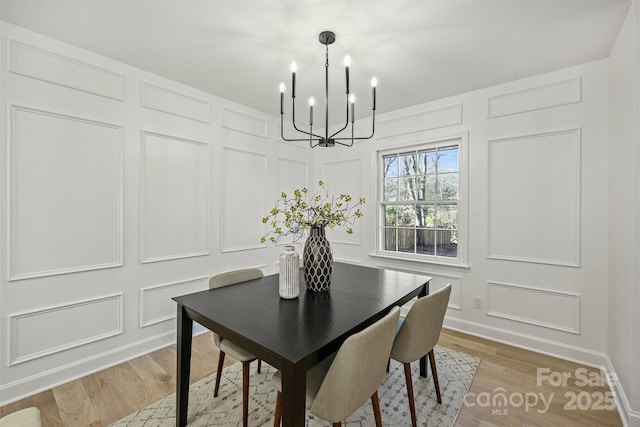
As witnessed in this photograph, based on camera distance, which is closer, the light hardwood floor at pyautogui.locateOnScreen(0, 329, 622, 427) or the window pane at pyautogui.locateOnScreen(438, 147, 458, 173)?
the light hardwood floor at pyautogui.locateOnScreen(0, 329, 622, 427)

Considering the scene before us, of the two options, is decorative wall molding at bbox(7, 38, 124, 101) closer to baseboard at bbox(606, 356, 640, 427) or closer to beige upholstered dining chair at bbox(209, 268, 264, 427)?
beige upholstered dining chair at bbox(209, 268, 264, 427)

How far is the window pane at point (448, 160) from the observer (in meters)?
3.21

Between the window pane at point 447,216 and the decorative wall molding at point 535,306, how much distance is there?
2.32 feet

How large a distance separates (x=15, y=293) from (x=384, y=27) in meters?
3.14

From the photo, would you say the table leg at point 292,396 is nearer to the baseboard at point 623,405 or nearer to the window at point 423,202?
the baseboard at point 623,405

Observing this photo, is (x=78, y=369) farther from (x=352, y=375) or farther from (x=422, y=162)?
(x=422, y=162)

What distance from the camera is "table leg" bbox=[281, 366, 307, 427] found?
106cm

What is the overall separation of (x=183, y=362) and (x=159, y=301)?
4.29 feet

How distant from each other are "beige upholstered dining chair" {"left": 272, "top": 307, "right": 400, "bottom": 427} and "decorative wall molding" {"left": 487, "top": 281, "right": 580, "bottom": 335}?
6.96 feet

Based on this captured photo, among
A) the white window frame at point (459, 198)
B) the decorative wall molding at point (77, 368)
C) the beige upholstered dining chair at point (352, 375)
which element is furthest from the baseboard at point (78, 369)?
the white window frame at point (459, 198)

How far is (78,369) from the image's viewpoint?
2227mm

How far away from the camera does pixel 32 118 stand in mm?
2027

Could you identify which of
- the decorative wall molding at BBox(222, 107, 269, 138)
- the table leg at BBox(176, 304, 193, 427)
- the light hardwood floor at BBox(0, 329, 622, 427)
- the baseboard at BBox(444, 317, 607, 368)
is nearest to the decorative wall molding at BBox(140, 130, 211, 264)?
the decorative wall molding at BBox(222, 107, 269, 138)

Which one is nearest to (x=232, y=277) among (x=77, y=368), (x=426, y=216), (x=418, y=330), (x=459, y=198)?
(x=418, y=330)
